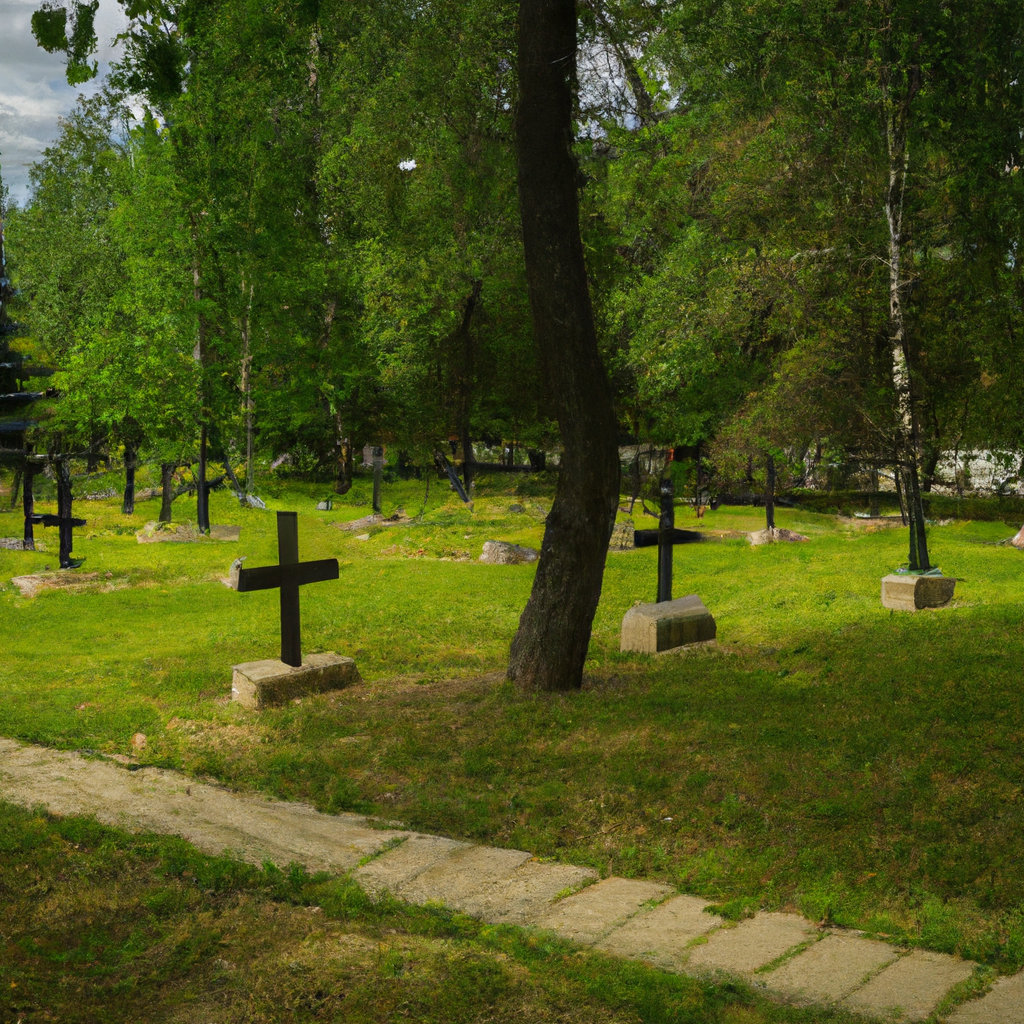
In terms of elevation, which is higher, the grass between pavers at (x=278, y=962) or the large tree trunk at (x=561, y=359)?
the large tree trunk at (x=561, y=359)

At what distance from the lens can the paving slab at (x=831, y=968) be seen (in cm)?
426

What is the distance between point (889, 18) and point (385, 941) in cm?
1591

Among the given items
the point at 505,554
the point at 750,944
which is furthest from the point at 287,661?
the point at 505,554

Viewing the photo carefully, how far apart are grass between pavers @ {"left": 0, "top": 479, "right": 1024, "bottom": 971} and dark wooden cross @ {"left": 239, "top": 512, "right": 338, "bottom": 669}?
67cm

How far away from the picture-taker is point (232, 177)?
23.6 meters

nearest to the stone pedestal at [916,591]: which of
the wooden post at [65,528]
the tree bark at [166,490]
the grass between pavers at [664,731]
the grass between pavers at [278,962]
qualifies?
the grass between pavers at [664,731]

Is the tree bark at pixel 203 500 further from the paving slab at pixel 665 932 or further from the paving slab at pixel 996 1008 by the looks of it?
the paving slab at pixel 996 1008

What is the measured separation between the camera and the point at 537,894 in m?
5.42

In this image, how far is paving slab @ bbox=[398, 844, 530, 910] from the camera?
17.7 ft

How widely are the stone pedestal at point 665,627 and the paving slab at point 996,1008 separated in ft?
21.6

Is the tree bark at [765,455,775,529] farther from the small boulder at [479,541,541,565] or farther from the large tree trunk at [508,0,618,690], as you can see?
the large tree trunk at [508,0,618,690]

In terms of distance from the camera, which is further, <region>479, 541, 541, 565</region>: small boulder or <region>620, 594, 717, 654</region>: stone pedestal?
<region>479, 541, 541, 565</region>: small boulder

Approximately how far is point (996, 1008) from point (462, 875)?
9.01 ft

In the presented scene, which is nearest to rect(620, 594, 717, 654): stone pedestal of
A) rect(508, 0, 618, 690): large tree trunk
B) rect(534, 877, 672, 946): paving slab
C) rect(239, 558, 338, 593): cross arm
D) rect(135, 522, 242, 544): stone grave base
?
rect(508, 0, 618, 690): large tree trunk
